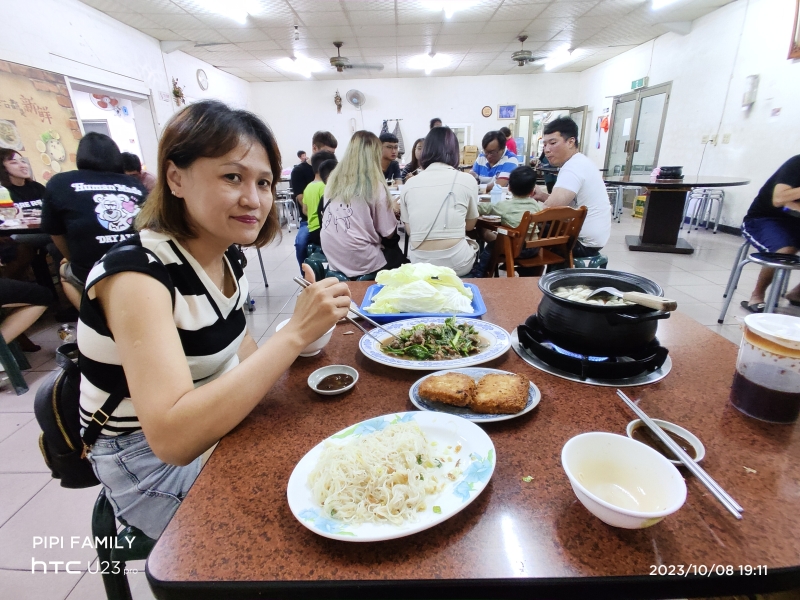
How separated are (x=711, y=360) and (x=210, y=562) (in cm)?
121

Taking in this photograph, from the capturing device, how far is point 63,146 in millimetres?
5129

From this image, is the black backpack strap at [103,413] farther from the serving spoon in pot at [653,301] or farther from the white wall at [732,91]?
the white wall at [732,91]

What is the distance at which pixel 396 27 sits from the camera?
6.90 metres

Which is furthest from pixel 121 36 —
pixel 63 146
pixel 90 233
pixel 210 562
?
pixel 210 562

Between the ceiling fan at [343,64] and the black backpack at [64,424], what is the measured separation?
828 cm

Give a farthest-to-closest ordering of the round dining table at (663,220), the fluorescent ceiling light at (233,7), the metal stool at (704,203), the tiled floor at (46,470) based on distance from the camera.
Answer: the metal stool at (704,203), the fluorescent ceiling light at (233,7), the round dining table at (663,220), the tiled floor at (46,470)

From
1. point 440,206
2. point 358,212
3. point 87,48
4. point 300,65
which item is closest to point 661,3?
point 440,206

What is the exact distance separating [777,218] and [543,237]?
2.07 m

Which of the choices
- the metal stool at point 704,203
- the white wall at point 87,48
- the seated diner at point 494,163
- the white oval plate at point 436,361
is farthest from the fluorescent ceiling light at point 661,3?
the white oval plate at point 436,361

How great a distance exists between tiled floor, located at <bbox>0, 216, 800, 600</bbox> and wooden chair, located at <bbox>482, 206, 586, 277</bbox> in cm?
140

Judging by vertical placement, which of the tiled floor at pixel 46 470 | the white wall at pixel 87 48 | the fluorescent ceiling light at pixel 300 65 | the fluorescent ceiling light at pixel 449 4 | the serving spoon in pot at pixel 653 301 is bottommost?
the tiled floor at pixel 46 470

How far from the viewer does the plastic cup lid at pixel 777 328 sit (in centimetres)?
73

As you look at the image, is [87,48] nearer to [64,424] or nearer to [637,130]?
[64,424]

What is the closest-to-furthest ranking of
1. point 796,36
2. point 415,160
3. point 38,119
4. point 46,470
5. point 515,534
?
1. point 515,534
2. point 46,470
3. point 38,119
4. point 796,36
5. point 415,160
